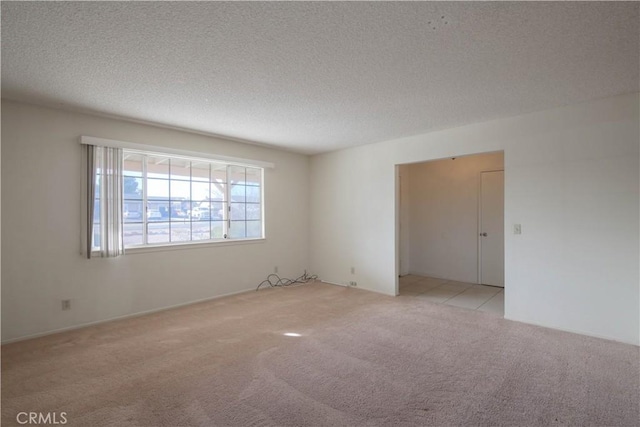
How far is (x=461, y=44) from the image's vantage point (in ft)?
7.00

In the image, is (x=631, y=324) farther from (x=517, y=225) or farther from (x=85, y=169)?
(x=85, y=169)

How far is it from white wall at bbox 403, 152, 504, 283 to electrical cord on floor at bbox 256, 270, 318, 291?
92.3 inches

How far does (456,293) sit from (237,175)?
4150mm

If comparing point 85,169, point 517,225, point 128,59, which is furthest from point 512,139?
point 85,169

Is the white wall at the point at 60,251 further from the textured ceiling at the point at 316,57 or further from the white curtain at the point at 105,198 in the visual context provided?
the textured ceiling at the point at 316,57

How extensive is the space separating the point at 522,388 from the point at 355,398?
50.3 inches

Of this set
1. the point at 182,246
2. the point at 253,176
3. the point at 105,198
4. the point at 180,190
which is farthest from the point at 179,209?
the point at 253,176

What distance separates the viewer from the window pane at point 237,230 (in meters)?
5.07

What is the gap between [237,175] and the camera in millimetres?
5172

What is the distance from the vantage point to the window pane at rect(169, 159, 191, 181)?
441 centimetres

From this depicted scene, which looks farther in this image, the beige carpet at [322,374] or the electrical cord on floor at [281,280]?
the electrical cord on floor at [281,280]

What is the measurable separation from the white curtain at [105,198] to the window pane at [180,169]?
2.43 ft

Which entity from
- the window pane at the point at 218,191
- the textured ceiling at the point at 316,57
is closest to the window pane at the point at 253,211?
the window pane at the point at 218,191

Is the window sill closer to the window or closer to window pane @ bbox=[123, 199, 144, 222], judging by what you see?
the window
